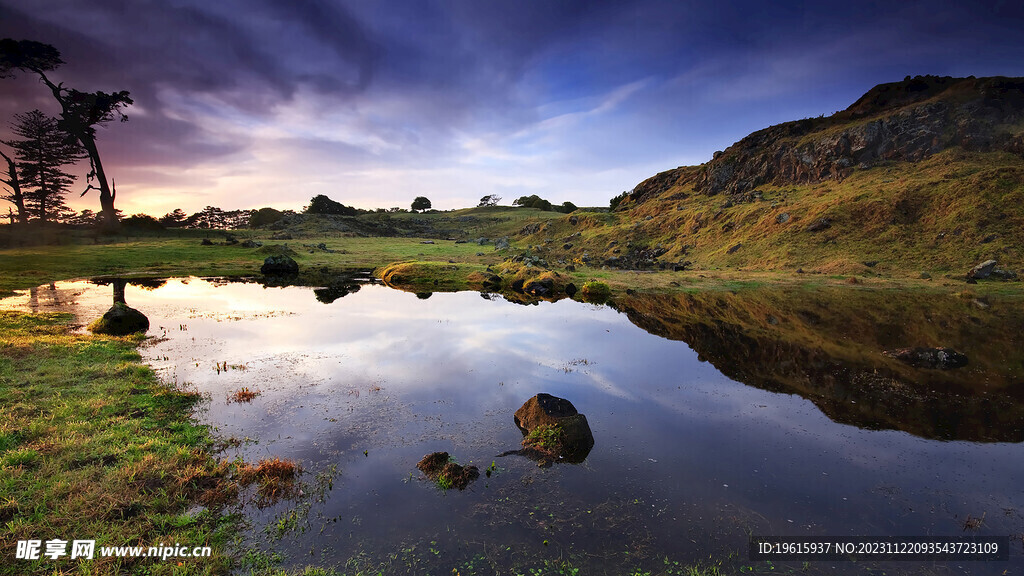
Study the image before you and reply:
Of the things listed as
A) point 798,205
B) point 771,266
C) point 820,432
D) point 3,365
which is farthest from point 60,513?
point 798,205

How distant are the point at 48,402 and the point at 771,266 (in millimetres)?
54391

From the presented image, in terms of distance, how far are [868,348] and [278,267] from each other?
2039 inches

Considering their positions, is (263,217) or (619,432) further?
(263,217)

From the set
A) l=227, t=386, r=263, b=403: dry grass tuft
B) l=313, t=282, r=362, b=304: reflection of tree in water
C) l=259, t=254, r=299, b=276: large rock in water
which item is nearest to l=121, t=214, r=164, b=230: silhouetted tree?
l=259, t=254, r=299, b=276: large rock in water

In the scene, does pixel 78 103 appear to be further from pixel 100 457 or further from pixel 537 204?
pixel 537 204

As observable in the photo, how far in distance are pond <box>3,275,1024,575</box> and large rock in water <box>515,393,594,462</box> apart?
340 mm

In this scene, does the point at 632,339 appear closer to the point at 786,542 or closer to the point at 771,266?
the point at 786,542

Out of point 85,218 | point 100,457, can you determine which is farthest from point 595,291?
point 85,218

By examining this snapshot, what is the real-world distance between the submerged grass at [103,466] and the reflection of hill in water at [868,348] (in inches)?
607

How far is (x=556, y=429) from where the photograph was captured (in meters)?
9.59

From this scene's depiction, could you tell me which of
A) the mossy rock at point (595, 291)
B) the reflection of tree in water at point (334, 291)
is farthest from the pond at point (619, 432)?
the mossy rock at point (595, 291)

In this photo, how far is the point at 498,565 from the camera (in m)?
5.98

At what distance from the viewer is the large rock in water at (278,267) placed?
4628cm

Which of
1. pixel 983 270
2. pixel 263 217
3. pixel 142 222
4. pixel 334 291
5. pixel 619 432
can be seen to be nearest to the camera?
pixel 619 432
